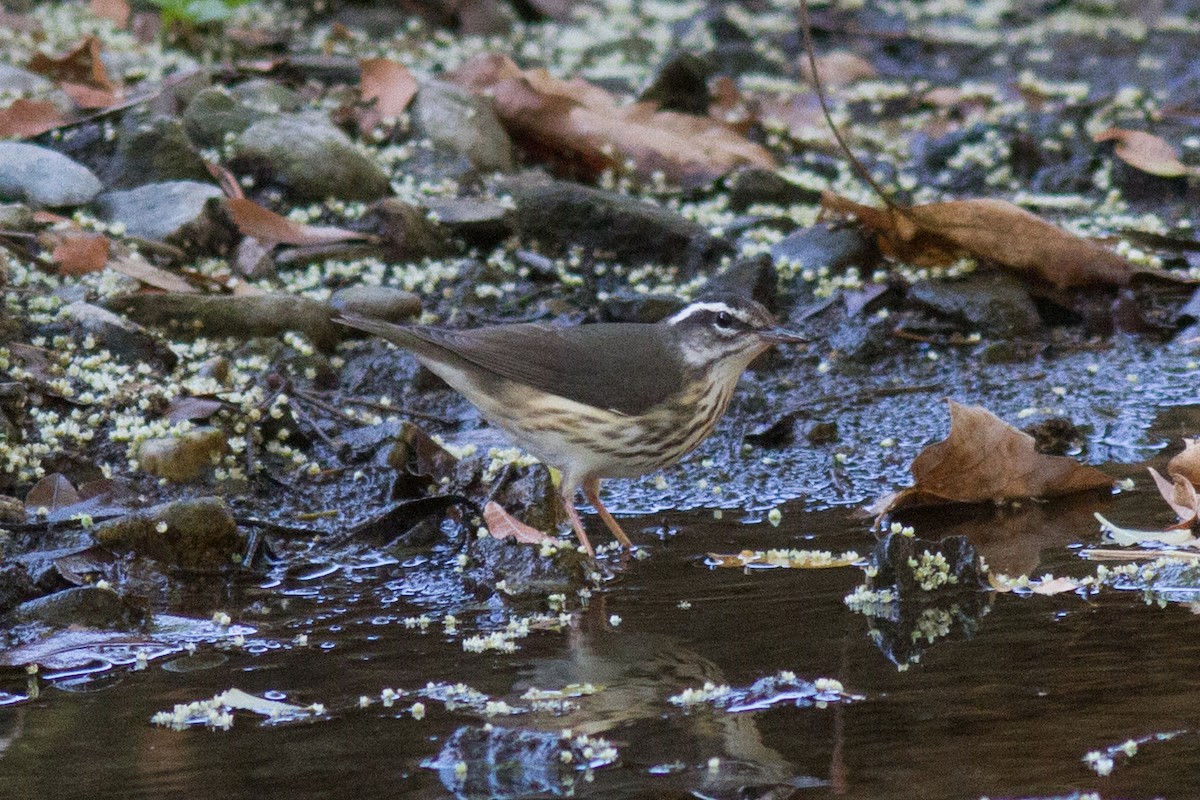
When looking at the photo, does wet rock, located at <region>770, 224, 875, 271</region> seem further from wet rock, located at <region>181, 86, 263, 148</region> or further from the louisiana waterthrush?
wet rock, located at <region>181, 86, 263, 148</region>

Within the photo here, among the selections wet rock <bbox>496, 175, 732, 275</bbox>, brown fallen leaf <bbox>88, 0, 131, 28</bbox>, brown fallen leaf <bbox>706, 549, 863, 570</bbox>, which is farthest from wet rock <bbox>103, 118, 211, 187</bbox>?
brown fallen leaf <bbox>706, 549, 863, 570</bbox>

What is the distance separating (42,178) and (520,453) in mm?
2822

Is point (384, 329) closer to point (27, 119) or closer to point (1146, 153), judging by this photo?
point (27, 119)

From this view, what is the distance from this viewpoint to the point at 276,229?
7562 mm

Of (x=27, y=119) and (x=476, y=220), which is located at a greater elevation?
(x=27, y=119)

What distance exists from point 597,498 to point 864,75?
7.27 metres

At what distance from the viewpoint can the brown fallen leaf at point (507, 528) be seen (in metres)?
5.07

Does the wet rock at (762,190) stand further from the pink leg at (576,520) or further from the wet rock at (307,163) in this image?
the pink leg at (576,520)

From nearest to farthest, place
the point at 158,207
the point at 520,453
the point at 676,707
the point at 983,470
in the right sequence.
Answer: the point at 676,707, the point at 983,470, the point at 520,453, the point at 158,207

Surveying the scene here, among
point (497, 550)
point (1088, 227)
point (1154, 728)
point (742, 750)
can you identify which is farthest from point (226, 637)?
point (1088, 227)

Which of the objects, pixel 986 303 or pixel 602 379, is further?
pixel 986 303

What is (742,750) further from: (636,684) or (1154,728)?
(1154,728)

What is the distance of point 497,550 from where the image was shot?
507cm

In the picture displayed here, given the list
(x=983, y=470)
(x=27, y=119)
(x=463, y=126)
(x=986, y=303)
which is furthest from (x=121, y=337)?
(x=986, y=303)
